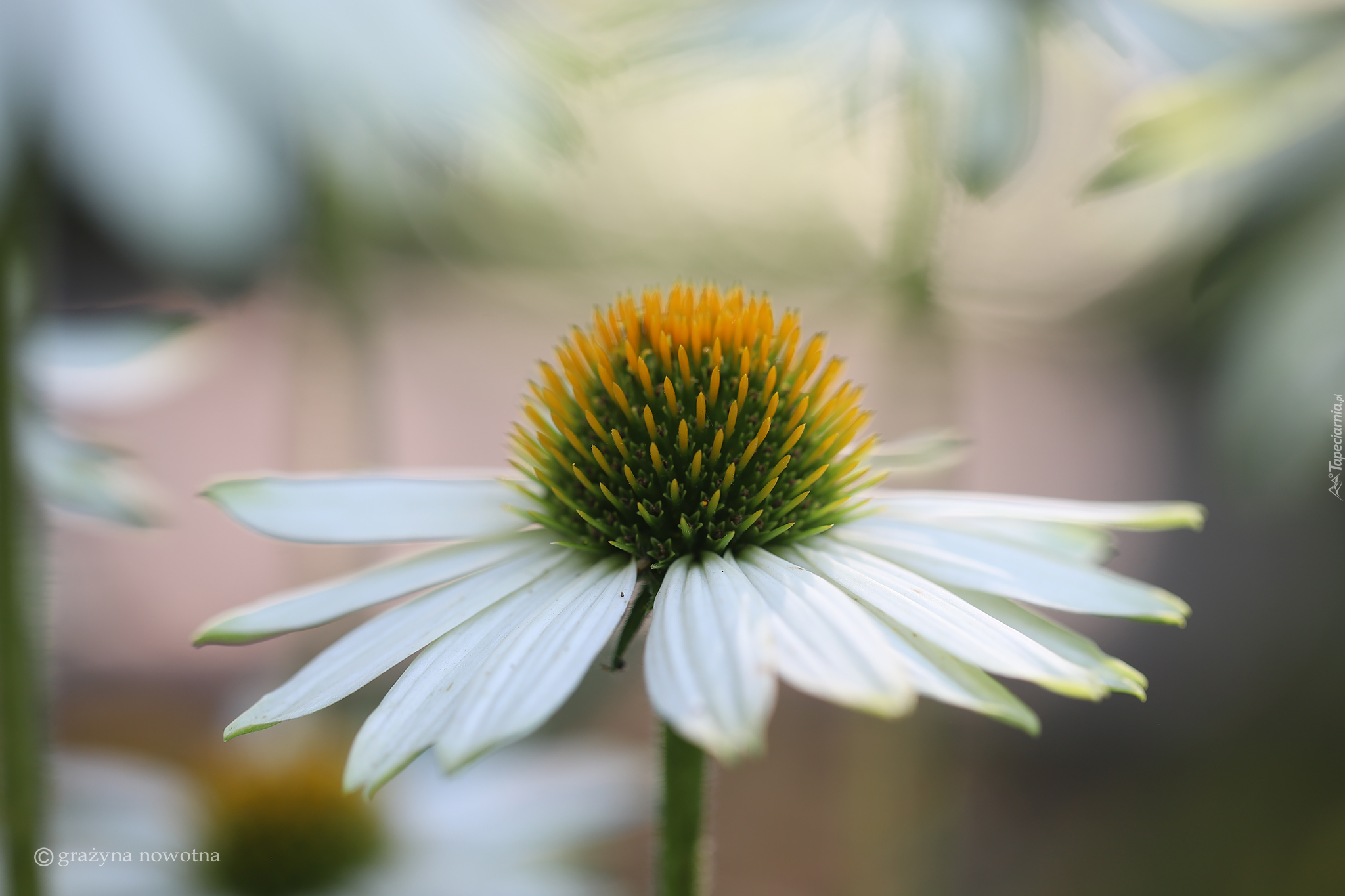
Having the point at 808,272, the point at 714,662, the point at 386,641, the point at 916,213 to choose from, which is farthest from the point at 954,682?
the point at 808,272

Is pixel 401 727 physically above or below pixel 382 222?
below

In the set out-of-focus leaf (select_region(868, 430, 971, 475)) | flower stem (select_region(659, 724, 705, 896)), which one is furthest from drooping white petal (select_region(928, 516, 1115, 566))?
flower stem (select_region(659, 724, 705, 896))

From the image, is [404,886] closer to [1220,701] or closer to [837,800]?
[837,800]

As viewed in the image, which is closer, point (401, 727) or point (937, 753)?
point (401, 727)

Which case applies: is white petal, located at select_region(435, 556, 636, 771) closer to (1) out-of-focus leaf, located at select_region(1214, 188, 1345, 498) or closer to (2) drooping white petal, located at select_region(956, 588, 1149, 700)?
(2) drooping white petal, located at select_region(956, 588, 1149, 700)

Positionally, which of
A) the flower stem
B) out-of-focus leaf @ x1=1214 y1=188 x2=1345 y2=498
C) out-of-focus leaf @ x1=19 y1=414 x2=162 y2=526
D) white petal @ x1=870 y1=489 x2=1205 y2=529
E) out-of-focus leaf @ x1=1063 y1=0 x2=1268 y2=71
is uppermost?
out-of-focus leaf @ x1=1063 y1=0 x2=1268 y2=71

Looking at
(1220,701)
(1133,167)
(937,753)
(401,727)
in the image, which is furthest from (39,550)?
(1220,701)
